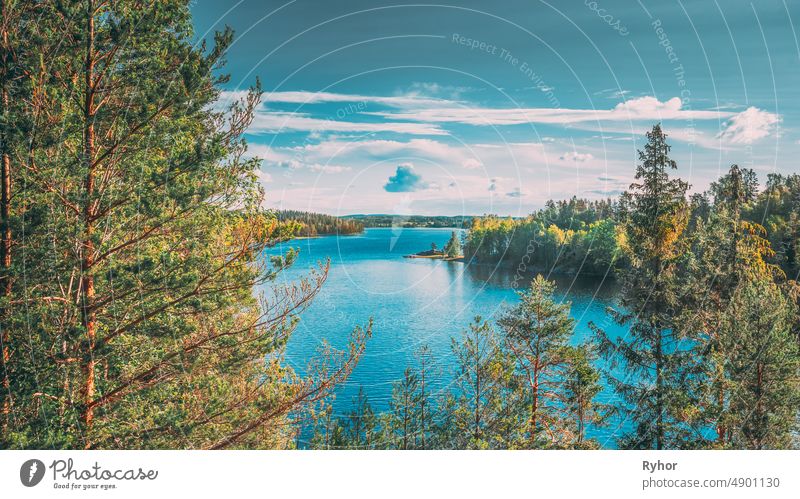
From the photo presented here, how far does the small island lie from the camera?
39.7 m

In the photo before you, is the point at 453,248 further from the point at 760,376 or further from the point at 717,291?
the point at 760,376

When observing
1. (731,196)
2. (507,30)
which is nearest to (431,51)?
(507,30)

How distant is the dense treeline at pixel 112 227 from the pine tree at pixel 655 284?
5.61 meters

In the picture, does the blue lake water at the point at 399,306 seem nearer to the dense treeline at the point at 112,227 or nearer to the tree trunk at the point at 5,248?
the dense treeline at the point at 112,227

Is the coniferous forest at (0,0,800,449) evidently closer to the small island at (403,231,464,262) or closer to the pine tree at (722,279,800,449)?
the pine tree at (722,279,800,449)

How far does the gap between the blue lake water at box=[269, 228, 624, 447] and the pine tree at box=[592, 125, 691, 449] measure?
2.09 m

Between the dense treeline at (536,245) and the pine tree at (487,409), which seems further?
the dense treeline at (536,245)

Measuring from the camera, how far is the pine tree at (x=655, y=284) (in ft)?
25.3

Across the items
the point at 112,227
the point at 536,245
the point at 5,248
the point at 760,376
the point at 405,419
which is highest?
the point at 112,227

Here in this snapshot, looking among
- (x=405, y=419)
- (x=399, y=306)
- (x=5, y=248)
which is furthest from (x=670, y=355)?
(x=399, y=306)
